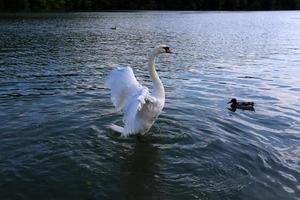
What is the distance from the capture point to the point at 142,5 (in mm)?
143125

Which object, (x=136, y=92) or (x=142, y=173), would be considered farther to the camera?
(x=136, y=92)

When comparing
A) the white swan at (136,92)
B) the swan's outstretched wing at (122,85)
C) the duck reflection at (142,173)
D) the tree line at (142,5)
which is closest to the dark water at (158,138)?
the duck reflection at (142,173)

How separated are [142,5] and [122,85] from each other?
438ft

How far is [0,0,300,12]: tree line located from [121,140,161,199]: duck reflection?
319 feet

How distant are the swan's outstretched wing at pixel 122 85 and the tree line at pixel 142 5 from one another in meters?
95.4

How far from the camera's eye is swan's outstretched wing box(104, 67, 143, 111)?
42.6 ft

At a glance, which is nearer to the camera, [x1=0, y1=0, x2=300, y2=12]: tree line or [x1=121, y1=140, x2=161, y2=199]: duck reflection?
[x1=121, y1=140, x2=161, y2=199]: duck reflection

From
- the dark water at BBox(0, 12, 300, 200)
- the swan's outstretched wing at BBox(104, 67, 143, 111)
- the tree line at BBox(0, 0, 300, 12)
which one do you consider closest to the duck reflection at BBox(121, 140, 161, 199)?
the dark water at BBox(0, 12, 300, 200)

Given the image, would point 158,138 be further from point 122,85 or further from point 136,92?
point 122,85

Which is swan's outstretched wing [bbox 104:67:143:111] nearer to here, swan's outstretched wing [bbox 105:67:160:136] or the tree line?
swan's outstretched wing [bbox 105:67:160:136]

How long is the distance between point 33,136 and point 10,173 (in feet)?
9.11

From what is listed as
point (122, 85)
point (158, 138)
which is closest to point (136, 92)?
point (122, 85)

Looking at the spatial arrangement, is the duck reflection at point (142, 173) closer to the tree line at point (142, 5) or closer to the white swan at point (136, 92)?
the white swan at point (136, 92)

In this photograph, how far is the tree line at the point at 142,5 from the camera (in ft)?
352
